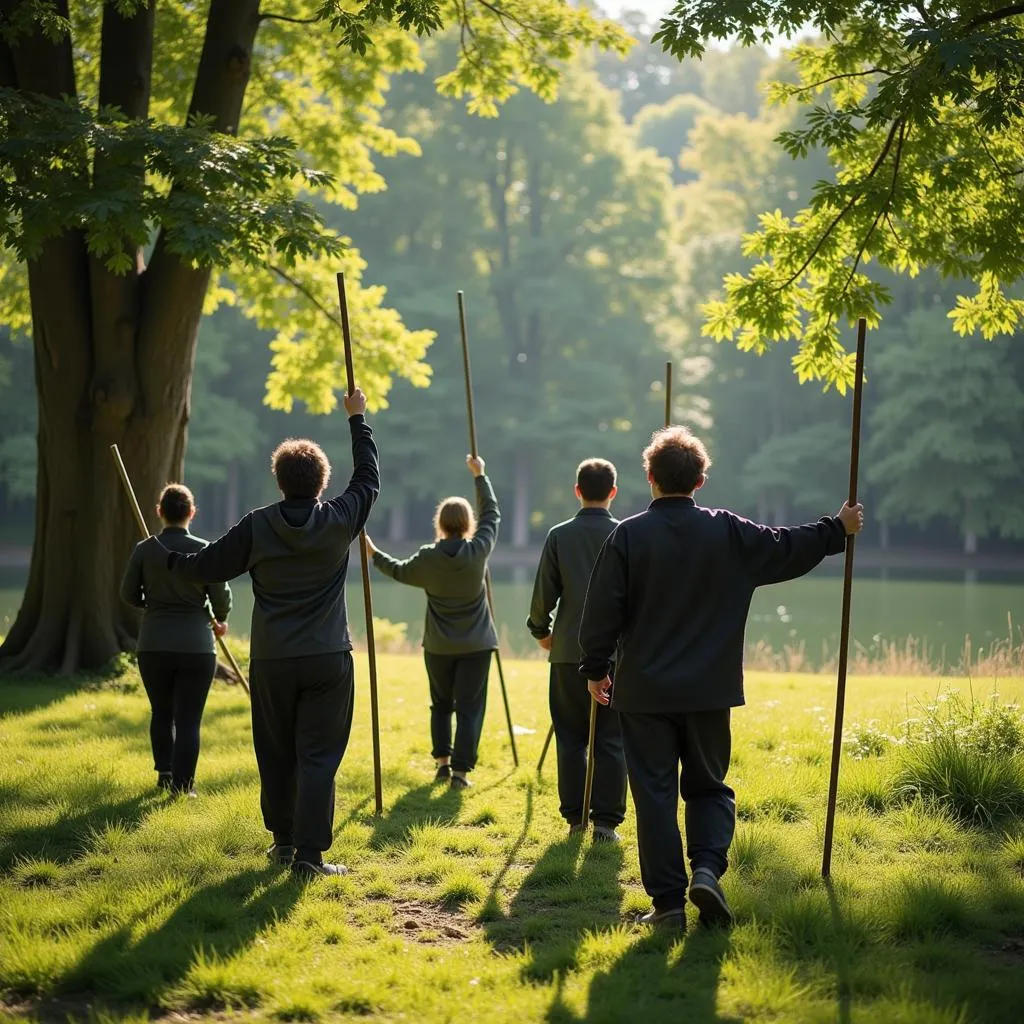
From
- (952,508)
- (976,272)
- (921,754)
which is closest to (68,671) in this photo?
(921,754)

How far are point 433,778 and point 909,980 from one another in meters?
4.12

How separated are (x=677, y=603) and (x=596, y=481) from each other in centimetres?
166

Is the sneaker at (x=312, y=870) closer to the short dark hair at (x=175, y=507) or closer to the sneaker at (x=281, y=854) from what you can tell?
the sneaker at (x=281, y=854)

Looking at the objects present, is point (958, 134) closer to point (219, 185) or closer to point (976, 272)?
point (976, 272)

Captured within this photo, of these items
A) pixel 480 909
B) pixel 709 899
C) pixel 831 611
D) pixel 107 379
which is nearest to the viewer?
pixel 709 899

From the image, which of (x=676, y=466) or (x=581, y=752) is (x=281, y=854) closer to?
(x=581, y=752)

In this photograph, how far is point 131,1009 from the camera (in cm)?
406

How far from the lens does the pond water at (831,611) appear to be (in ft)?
69.7

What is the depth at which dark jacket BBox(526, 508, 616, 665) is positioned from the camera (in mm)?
6465

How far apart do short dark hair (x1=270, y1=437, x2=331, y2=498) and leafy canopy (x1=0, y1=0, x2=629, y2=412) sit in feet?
9.93

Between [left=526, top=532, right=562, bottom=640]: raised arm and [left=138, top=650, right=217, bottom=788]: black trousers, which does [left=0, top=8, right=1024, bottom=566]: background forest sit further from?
[left=526, top=532, right=562, bottom=640]: raised arm

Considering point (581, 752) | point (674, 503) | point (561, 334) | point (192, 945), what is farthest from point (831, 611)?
point (192, 945)

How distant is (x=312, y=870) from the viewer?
218 inches

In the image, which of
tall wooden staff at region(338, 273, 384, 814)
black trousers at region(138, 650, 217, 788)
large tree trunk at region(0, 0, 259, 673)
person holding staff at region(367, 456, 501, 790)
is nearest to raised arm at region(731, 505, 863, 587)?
tall wooden staff at region(338, 273, 384, 814)
